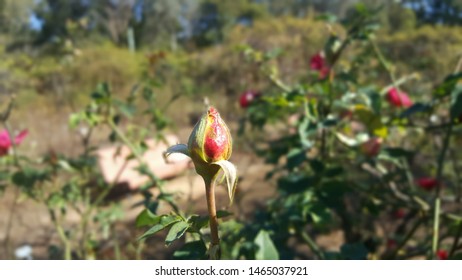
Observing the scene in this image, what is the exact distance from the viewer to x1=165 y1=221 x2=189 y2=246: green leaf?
44cm

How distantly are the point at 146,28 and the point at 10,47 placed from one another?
351cm

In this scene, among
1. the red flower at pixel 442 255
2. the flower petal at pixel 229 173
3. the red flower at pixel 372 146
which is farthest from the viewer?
→ the red flower at pixel 372 146

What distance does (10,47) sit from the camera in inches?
425

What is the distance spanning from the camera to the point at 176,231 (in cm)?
45

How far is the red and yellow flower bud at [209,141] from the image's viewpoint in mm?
425

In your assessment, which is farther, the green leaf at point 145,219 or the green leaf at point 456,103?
the green leaf at point 456,103

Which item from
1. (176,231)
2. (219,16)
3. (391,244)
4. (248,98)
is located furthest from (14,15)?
(176,231)

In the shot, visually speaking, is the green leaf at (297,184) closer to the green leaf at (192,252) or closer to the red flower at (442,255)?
the red flower at (442,255)

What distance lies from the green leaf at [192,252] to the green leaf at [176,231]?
0.35 feet

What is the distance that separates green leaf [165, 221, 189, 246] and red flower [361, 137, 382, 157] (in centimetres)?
72

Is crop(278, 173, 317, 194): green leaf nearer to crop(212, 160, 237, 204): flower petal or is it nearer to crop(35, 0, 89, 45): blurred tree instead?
crop(212, 160, 237, 204): flower petal

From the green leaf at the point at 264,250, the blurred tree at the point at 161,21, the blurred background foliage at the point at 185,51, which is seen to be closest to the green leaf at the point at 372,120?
the blurred background foliage at the point at 185,51

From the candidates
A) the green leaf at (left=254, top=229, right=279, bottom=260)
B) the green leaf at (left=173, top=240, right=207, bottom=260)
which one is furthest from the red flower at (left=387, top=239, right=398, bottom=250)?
the green leaf at (left=173, top=240, right=207, bottom=260)
